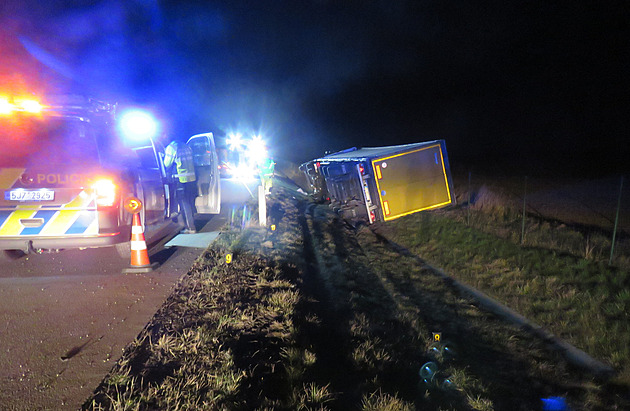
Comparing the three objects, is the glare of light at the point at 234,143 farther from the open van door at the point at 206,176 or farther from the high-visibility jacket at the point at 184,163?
the high-visibility jacket at the point at 184,163

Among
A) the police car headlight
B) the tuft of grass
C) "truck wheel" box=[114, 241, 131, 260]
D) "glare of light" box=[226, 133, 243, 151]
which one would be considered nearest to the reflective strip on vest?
"truck wheel" box=[114, 241, 131, 260]

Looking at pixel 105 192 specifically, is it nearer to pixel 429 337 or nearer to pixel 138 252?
pixel 138 252

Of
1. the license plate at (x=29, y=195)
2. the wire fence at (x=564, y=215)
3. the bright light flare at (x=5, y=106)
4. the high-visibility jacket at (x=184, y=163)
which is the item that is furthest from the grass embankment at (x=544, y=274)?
the bright light flare at (x=5, y=106)

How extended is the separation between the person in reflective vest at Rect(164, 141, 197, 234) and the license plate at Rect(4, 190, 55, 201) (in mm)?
2879

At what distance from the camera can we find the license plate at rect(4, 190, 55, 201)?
17.1 ft

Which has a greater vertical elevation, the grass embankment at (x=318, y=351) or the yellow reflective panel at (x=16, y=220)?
the yellow reflective panel at (x=16, y=220)

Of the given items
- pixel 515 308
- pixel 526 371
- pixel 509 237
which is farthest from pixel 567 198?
pixel 526 371

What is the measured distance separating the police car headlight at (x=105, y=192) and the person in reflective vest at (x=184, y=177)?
256 cm

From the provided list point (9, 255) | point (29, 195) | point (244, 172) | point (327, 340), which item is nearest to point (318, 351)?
point (327, 340)

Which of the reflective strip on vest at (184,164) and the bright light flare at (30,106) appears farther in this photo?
the reflective strip on vest at (184,164)

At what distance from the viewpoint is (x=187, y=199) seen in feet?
28.5

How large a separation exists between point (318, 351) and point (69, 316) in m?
2.85

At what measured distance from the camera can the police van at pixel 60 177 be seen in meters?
5.22

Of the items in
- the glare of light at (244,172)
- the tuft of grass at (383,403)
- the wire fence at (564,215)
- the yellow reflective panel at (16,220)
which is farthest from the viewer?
the glare of light at (244,172)
